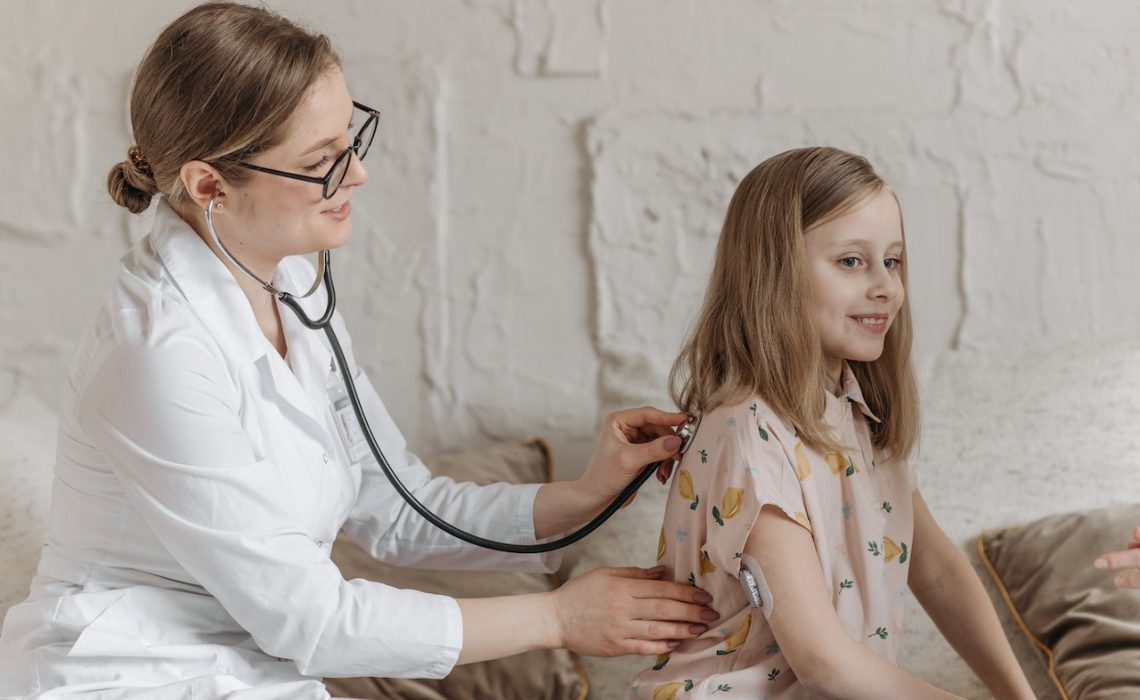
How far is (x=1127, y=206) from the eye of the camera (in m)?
2.12

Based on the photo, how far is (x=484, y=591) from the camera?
196cm

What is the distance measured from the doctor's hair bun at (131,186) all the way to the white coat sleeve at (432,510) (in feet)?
1.18

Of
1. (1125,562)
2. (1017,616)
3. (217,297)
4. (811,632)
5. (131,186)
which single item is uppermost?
(131,186)

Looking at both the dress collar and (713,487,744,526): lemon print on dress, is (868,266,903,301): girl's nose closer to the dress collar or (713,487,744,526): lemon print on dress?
the dress collar

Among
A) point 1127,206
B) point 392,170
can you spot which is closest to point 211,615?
point 392,170

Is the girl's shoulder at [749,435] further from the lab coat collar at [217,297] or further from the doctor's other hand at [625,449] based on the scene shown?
the lab coat collar at [217,297]

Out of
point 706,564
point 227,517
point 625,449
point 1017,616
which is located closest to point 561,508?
point 625,449

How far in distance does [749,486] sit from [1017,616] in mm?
748

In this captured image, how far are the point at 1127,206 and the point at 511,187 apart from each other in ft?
3.76

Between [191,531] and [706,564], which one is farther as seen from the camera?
[706,564]

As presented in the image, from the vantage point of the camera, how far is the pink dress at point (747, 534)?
4.43 ft

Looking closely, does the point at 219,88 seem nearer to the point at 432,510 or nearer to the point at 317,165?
the point at 317,165

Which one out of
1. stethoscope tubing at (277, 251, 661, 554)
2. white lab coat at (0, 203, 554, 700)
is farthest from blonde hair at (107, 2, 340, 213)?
stethoscope tubing at (277, 251, 661, 554)

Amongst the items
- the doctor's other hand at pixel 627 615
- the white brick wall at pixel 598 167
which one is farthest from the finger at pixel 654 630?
the white brick wall at pixel 598 167
